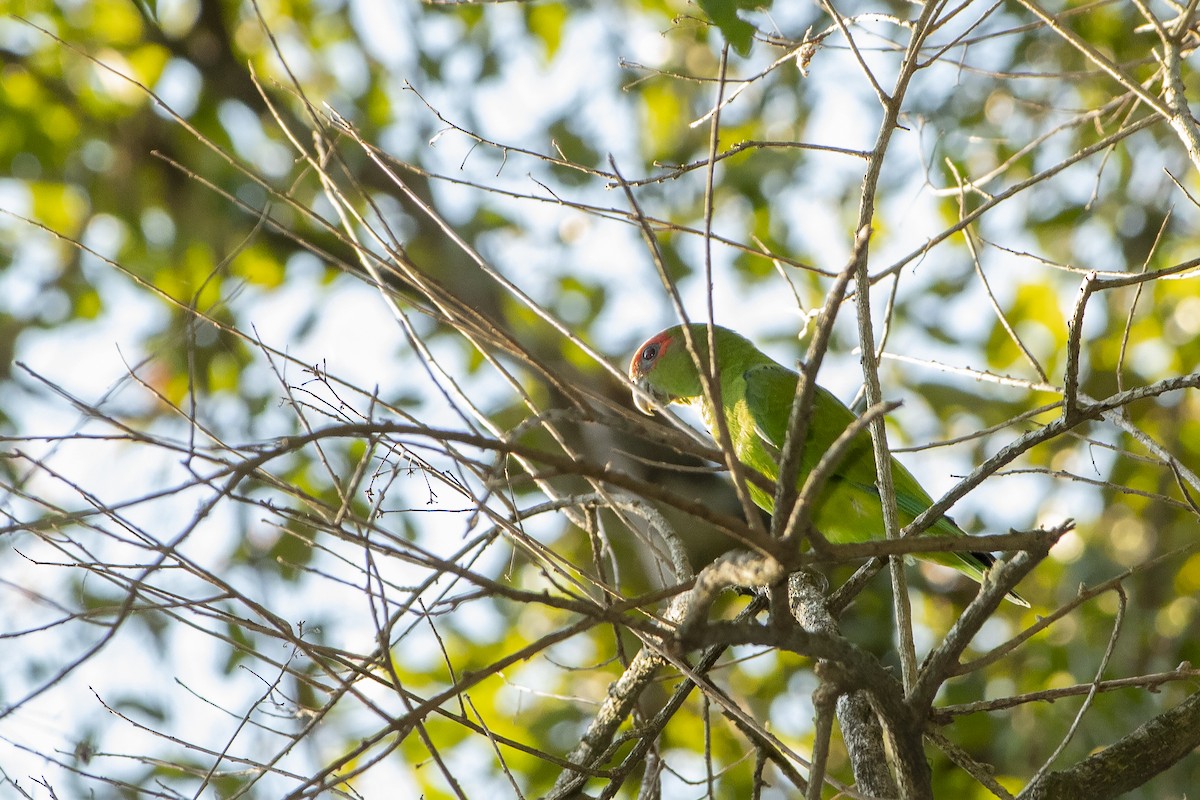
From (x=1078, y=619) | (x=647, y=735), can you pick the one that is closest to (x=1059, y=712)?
(x=1078, y=619)

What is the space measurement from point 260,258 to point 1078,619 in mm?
5417

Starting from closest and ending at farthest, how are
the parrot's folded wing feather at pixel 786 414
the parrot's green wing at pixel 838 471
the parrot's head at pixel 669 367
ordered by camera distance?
the parrot's green wing at pixel 838 471
the parrot's folded wing feather at pixel 786 414
the parrot's head at pixel 669 367

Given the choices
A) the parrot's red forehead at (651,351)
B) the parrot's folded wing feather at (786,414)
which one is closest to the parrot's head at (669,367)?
the parrot's red forehead at (651,351)

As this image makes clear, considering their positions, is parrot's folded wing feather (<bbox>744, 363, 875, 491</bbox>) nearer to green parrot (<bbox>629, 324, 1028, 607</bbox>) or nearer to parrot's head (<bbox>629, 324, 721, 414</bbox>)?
green parrot (<bbox>629, 324, 1028, 607</bbox>)

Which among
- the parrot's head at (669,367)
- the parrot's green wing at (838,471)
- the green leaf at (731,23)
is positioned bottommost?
the green leaf at (731,23)

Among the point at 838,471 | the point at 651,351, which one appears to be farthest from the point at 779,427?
the point at 651,351

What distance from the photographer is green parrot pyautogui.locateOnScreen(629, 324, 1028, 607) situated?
160 inches

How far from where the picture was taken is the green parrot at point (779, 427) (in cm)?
407

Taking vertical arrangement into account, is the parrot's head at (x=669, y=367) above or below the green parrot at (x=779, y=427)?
above

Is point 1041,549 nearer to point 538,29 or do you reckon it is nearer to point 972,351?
point 972,351

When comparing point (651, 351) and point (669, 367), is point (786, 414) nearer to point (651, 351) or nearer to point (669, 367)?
point (669, 367)

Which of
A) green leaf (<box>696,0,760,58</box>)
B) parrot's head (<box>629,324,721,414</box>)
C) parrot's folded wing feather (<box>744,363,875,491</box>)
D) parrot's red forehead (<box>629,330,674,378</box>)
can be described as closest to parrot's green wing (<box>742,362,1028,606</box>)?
parrot's folded wing feather (<box>744,363,875,491</box>)

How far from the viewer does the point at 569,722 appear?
4980mm

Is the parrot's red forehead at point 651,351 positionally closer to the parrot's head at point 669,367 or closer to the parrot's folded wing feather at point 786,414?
the parrot's head at point 669,367
